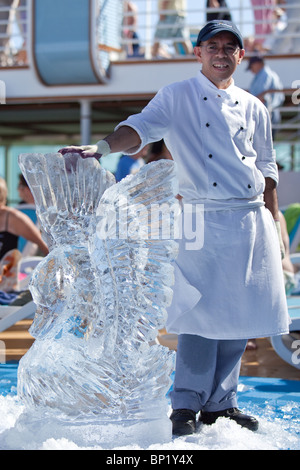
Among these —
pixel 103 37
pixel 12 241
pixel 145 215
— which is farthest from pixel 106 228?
pixel 103 37

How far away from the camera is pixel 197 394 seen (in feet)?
7.93

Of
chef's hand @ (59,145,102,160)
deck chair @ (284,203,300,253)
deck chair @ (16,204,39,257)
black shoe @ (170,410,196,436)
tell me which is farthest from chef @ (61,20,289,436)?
deck chair @ (16,204,39,257)

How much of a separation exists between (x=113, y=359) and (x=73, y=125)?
11.0m

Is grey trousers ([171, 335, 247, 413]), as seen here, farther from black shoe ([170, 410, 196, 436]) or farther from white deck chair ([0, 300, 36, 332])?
white deck chair ([0, 300, 36, 332])

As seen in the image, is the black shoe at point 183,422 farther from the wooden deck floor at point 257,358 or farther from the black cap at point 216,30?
the black cap at point 216,30

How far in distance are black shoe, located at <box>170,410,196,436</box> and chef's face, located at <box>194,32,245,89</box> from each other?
1184mm

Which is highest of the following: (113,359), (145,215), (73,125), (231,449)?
(73,125)

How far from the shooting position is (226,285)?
236cm

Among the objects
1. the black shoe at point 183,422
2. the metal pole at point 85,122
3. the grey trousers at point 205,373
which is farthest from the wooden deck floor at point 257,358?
the metal pole at point 85,122

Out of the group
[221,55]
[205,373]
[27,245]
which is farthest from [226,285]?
[27,245]

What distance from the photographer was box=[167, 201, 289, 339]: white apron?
235 centimetres

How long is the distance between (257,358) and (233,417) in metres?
1.59

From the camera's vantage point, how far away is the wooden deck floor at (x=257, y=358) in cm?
357

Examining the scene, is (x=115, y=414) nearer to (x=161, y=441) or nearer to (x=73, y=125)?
(x=161, y=441)
